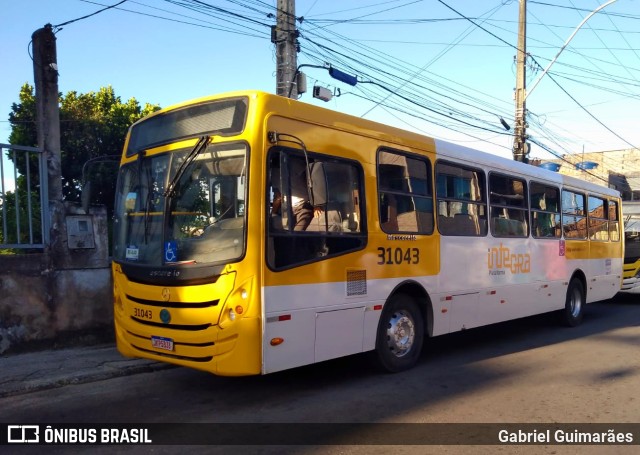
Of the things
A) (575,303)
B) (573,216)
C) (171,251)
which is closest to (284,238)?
(171,251)

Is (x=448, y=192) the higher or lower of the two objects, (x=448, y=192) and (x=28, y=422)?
the higher

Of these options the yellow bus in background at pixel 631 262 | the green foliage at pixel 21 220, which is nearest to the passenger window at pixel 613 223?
the yellow bus in background at pixel 631 262

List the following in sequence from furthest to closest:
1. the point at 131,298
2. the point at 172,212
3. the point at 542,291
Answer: the point at 542,291
the point at 131,298
the point at 172,212

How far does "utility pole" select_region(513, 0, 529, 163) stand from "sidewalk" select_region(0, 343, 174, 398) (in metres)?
14.7

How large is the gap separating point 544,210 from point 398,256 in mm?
4656

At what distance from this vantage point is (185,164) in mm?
5527

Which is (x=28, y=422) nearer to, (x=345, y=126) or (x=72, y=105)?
(x=345, y=126)

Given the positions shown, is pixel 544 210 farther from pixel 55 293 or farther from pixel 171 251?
pixel 55 293

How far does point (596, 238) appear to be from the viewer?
12.3 metres

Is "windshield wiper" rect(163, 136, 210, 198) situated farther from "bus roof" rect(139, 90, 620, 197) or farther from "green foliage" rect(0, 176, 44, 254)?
"green foliage" rect(0, 176, 44, 254)

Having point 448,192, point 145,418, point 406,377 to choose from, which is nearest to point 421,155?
point 448,192

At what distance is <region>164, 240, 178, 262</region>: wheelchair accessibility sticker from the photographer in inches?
215

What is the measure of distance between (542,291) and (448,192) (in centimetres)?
356

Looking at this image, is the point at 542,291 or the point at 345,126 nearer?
the point at 345,126
